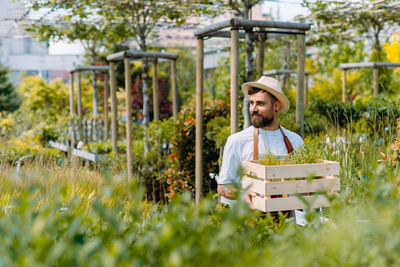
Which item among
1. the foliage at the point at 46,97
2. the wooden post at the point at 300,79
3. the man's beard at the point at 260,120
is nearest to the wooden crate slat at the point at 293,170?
the man's beard at the point at 260,120

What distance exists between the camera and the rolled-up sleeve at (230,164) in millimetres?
3002

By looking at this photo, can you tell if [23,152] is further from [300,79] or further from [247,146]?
[247,146]

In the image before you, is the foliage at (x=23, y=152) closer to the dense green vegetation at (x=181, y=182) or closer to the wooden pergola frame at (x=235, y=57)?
the dense green vegetation at (x=181, y=182)

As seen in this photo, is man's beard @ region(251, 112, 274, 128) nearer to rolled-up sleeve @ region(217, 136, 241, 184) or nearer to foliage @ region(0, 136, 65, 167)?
rolled-up sleeve @ region(217, 136, 241, 184)

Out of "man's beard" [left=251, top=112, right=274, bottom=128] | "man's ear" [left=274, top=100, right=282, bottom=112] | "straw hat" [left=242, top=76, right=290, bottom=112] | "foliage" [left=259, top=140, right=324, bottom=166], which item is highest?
"straw hat" [left=242, top=76, right=290, bottom=112]

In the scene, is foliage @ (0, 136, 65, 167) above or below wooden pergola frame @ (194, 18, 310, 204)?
below

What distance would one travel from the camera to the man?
9.96 ft

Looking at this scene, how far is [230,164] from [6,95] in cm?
2034

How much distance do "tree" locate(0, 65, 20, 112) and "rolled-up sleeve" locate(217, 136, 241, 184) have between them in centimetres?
1945

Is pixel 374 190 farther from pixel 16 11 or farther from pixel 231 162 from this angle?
pixel 16 11

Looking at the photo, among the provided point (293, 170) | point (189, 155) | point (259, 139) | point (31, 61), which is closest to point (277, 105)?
point (259, 139)

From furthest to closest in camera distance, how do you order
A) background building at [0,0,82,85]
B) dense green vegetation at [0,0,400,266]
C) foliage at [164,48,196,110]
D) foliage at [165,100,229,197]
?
1. background building at [0,0,82,85]
2. foliage at [164,48,196,110]
3. foliage at [165,100,229,197]
4. dense green vegetation at [0,0,400,266]

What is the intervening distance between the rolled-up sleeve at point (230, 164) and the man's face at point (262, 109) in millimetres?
194

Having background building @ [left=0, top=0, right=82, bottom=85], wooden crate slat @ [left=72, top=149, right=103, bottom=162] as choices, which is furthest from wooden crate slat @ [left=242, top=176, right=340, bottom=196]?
background building @ [left=0, top=0, right=82, bottom=85]
